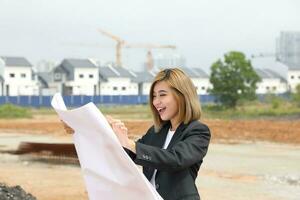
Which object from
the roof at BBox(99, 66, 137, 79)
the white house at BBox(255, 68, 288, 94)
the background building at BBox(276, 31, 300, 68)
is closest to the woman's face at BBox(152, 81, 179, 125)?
the roof at BBox(99, 66, 137, 79)

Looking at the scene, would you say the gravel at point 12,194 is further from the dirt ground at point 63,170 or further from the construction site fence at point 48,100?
the construction site fence at point 48,100

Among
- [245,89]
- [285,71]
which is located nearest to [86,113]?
[245,89]

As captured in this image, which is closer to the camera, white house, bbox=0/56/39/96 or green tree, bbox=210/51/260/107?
green tree, bbox=210/51/260/107

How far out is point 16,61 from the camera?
213ft

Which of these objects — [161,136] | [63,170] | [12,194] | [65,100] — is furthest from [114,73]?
[161,136]

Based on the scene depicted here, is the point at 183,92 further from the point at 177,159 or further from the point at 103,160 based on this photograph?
the point at 103,160

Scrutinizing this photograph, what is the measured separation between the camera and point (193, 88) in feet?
7.49

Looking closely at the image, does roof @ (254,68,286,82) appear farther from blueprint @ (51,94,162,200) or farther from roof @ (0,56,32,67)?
blueprint @ (51,94,162,200)

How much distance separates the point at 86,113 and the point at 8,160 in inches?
574

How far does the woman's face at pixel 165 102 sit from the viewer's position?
2264 mm

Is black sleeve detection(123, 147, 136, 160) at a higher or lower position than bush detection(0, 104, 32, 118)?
higher

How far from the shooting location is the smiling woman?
7.03ft

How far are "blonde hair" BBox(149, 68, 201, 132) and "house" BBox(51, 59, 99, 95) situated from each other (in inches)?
Answer: 2658

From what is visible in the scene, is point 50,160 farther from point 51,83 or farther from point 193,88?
point 51,83
